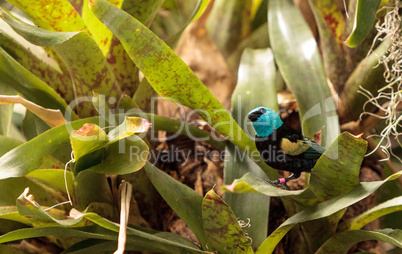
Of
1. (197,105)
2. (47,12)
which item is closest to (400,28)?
(197,105)

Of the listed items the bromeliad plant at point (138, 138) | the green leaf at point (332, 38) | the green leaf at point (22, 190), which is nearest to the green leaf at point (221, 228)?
the bromeliad plant at point (138, 138)

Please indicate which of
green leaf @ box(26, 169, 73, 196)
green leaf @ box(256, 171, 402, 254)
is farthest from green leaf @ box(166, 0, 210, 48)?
green leaf @ box(256, 171, 402, 254)

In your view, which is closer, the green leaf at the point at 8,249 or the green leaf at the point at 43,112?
the green leaf at the point at 43,112

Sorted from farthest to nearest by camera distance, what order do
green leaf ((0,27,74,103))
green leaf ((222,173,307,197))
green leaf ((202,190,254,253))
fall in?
green leaf ((0,27,74,103)) → green leaf ((202,190,254,253)) → green leaf ((222,173,307,197))

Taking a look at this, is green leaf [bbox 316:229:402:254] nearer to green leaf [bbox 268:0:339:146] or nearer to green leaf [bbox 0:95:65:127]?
green leaf [bbox 268:0:339:146]

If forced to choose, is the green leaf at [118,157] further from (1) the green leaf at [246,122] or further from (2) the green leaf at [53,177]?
(1) the green leaf at [246,122]

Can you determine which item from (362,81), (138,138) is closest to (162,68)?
(138,138)
